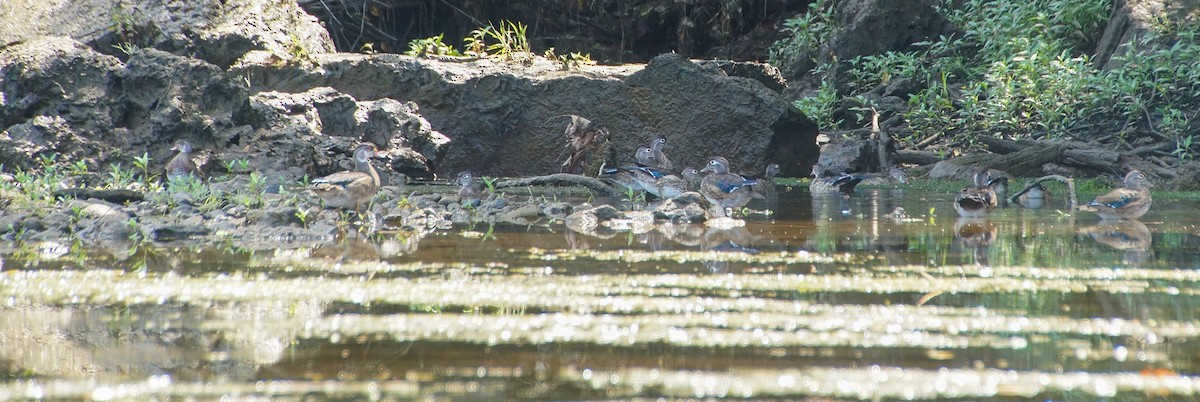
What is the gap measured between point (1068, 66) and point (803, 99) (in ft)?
13.3

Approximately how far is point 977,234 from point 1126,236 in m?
0.79

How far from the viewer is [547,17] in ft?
65.2

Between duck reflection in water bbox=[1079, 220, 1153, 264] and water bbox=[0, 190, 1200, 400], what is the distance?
2.0 inches

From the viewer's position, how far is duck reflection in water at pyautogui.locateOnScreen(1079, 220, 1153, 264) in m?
5.14

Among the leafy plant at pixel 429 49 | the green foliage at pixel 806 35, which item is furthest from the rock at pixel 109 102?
the green foliage at pixel 806 35

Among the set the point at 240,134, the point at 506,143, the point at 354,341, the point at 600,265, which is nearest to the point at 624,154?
the point at 506,143

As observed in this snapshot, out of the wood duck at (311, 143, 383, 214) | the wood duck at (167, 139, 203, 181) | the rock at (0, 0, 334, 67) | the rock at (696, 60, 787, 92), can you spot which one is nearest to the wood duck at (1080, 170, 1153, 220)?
the wood duck at (311, 143, 383, 214)

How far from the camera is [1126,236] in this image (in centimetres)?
612

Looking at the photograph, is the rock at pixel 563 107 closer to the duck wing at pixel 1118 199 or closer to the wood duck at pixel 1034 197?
the wood duck at pixel 1034 197

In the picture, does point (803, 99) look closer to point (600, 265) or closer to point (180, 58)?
point (180, 58)

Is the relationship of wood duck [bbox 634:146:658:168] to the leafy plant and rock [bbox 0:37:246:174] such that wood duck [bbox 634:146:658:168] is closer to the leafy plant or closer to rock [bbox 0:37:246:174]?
the leafy plant

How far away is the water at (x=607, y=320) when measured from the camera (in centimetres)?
251

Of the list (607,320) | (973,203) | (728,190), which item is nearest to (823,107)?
(728,190)

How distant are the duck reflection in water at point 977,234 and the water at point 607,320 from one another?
5 centimetres
